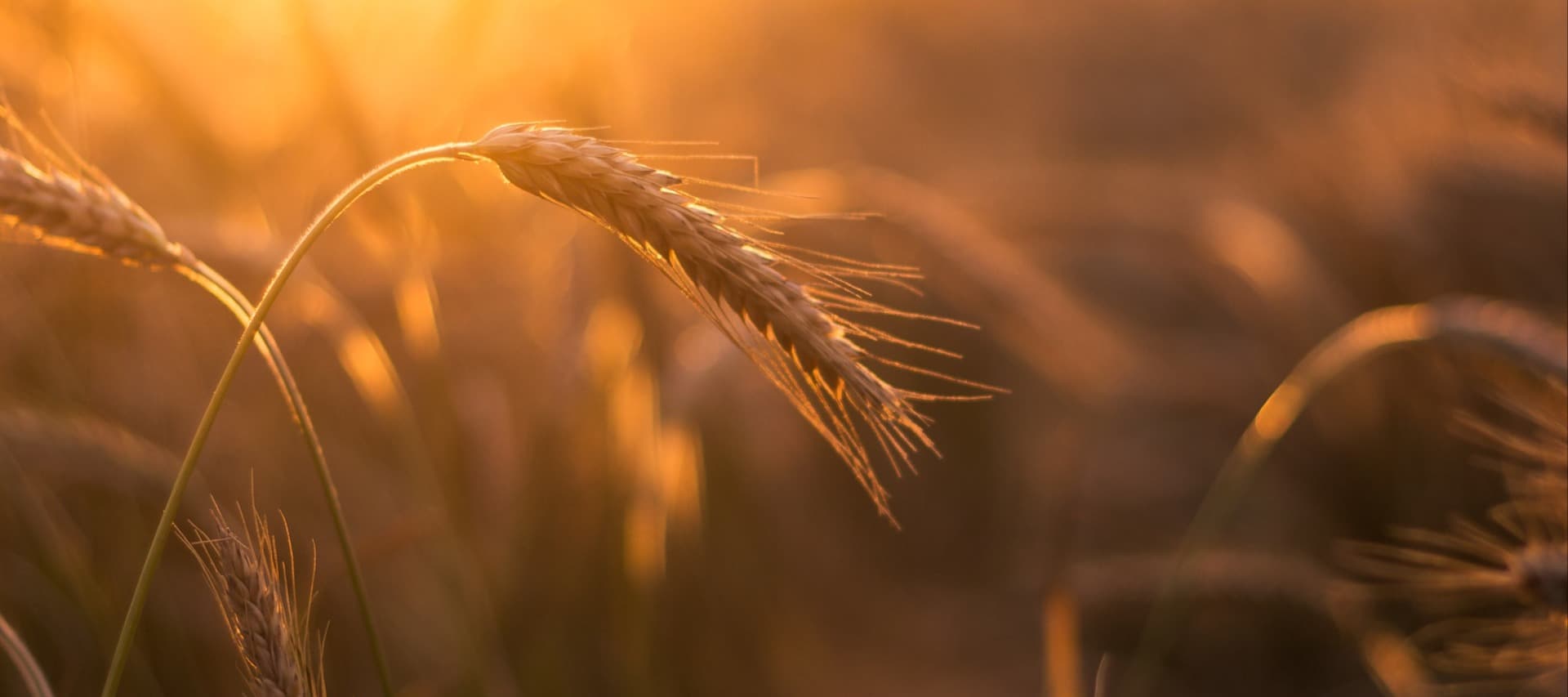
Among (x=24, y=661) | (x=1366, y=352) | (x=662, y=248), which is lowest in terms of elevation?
(x=24, y=661)

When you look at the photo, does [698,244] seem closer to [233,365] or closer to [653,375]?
[233,365]

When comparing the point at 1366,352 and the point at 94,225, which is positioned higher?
the point at 1366,352

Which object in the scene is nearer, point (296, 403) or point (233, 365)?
point (233, 365)

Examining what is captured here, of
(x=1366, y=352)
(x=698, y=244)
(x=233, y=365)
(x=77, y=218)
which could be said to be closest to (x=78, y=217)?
(x=77, y=218)

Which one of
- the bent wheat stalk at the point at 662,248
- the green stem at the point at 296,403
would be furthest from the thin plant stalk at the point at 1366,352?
the green stem at the point at 296,403

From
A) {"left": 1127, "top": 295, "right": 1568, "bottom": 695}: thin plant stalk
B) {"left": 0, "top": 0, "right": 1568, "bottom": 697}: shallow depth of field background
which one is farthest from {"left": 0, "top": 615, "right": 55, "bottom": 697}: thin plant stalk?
{"left": 1127, "top": 295, "right": 1568, "bottom": 695}: thin plant stalk

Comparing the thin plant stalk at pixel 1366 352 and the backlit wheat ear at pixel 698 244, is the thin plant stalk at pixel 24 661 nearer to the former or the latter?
the backlit wheat ear at pixel 698 244
